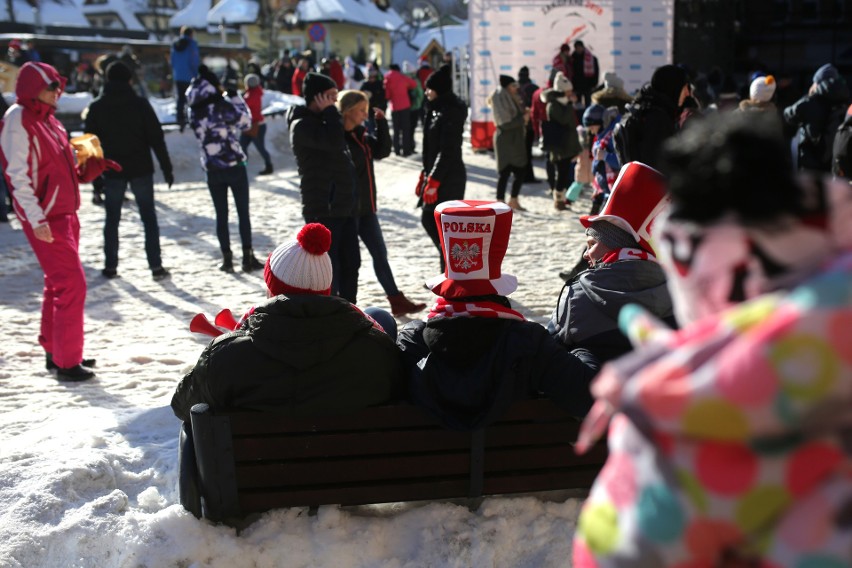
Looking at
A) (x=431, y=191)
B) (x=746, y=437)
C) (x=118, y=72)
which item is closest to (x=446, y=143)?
(x=431, y=191)

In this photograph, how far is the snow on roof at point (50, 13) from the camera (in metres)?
42.6

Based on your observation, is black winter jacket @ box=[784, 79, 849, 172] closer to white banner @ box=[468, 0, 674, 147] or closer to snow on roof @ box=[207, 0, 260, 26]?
white banner @ box=[468, 0, 674, 147]

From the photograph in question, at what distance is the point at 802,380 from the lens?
127 centimetres

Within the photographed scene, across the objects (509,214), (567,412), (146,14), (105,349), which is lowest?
(105,349)

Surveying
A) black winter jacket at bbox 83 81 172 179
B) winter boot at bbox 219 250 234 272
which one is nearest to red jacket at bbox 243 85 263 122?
winter boot at bbox 219 250 234 272

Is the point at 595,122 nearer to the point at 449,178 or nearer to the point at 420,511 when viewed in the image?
the point at 449,178

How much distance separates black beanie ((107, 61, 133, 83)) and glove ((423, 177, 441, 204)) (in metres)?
2.75

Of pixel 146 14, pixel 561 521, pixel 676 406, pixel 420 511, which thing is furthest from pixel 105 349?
pixel 146 14

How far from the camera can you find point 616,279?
3551mm

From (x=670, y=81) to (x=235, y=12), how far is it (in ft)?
141

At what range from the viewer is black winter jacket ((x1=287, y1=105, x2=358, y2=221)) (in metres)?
5.99

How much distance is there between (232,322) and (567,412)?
5.18ft

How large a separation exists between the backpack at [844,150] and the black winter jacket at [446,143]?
2.78 metres

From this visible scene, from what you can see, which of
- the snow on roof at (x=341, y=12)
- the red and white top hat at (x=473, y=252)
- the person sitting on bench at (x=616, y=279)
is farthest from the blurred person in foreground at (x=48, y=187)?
the snow on roof at (x=341, y=12)
